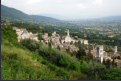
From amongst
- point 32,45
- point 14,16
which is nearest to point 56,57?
point 32,45

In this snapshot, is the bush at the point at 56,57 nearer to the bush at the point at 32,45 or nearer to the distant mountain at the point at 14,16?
the bush at the point at 32,45

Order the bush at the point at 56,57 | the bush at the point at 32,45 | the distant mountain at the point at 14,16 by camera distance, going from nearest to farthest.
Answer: the bush at the point at 56,57 → the bush at the point at 32,45 → the distant mountain at the point at 14,16

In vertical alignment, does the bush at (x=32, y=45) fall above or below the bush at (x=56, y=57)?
above

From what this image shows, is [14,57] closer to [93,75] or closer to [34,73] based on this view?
[34,73]

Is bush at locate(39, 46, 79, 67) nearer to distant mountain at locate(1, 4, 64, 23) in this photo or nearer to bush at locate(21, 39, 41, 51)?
bush at locate(21, 39, 41, 51)

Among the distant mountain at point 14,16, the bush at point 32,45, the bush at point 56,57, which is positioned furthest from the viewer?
the distant mountain at point 14,16

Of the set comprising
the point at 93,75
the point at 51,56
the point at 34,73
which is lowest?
the point at 93,75

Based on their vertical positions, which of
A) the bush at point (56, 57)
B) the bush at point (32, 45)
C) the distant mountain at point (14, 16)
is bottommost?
the bush at point (56, 57)

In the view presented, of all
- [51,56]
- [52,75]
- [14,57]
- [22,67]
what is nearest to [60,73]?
[52,75]

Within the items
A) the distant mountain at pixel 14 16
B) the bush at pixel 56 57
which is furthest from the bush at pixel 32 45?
the distant mountain at pixel 14 16

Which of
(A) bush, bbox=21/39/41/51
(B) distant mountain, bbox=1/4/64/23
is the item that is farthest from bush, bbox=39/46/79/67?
(B) distant mountain, bbox=1/4/64/23

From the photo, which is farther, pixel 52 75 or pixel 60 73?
pixel 60 73
